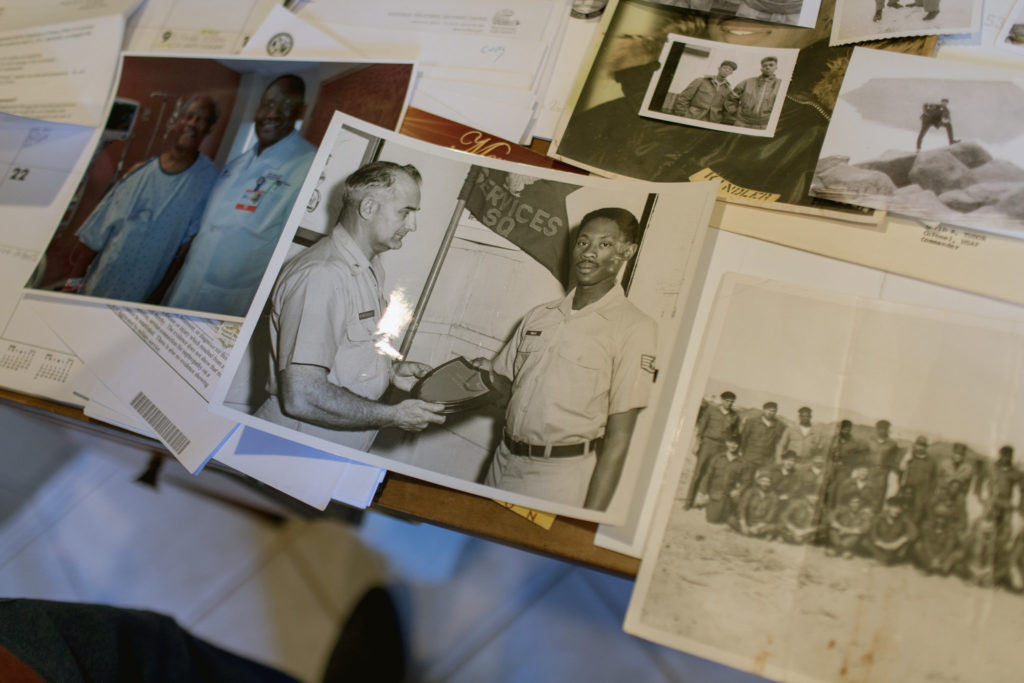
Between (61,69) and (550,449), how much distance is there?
0.66 m

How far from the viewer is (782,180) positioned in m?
0.43

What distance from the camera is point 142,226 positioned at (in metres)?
0.53

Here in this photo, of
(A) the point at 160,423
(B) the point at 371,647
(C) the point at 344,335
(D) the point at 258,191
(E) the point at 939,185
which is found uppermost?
(E) the point at 939,185

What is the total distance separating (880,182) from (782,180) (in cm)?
7

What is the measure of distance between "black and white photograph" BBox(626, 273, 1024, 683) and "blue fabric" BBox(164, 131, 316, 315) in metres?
0.37

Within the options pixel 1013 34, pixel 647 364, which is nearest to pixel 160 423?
pixel 647 364

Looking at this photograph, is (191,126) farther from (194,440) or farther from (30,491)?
(30,491)

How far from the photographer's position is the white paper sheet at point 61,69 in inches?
23.1

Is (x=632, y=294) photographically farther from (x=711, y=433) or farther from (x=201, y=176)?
(x=201, y=176)

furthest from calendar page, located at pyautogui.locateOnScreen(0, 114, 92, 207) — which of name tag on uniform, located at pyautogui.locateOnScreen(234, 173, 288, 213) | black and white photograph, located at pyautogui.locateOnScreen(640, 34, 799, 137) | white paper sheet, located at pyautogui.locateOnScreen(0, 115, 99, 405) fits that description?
black and white photograph, located at pyautogui.locateOnScreen(640, 34, 799, 137)

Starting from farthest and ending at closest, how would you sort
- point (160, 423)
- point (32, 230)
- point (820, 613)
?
1. point (32, 230)
2. point (160, 423)
3. point (820, 613)

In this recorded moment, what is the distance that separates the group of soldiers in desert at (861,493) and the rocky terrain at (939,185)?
0.16 metres

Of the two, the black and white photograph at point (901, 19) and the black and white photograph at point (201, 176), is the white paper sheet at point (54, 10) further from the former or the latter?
the black and white photograph at point (901, 19)

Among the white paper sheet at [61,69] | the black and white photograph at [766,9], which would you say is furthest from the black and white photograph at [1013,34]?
the white paper sheet at [61,69]
